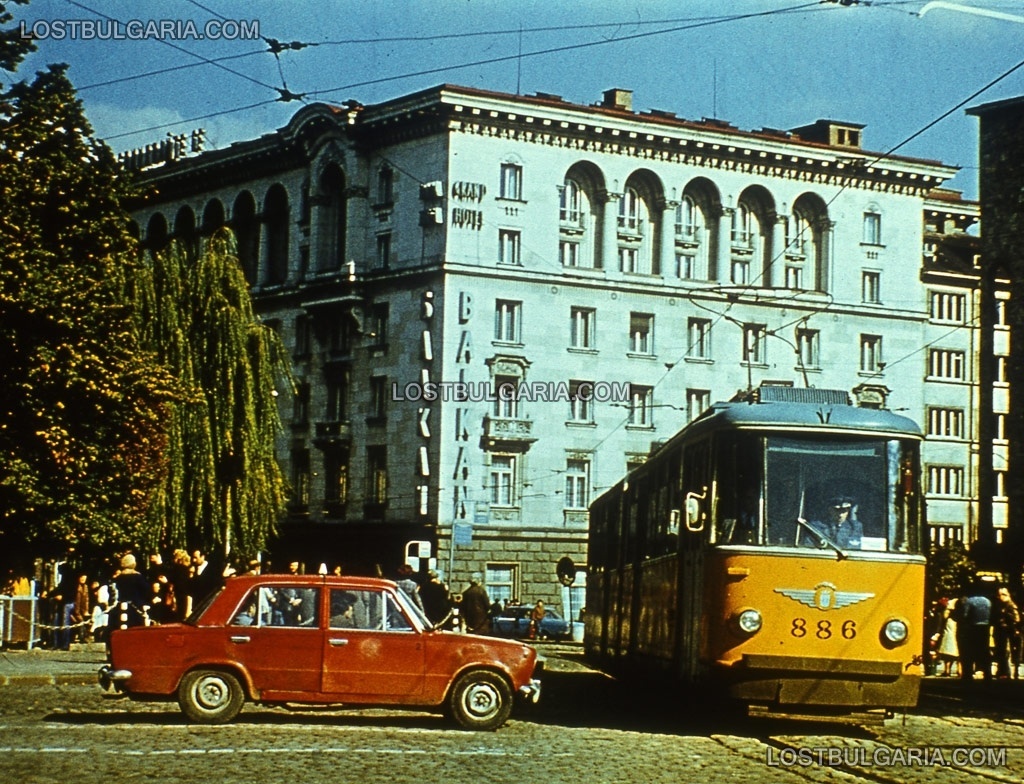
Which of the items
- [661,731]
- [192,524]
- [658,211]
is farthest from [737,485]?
[658,211]

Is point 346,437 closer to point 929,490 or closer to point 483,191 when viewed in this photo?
point 483,191

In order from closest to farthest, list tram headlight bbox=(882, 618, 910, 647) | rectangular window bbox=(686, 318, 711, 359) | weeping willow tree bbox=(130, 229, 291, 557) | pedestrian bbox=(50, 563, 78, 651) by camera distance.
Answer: tram headlight bbox=(882, 618, 910, 647), pedestrian bbox=(50, 563, 78, 651), weeping willow tree bbox=(130, 229, 291, 557), rectangular window bbox=(686, 318, 711, 359)

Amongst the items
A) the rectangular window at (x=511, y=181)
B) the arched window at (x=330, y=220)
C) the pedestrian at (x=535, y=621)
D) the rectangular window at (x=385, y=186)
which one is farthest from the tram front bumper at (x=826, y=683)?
the arched window at (x=330, y=220)

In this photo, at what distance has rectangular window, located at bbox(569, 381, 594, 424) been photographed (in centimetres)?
7512

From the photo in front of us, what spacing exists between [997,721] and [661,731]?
494 centimetres

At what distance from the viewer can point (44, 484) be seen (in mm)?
31172

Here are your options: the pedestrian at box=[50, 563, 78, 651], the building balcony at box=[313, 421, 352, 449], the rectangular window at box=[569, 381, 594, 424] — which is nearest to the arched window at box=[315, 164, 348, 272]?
the building balcony at box=[313, 421, 352, 449]

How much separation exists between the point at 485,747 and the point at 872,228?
223ft

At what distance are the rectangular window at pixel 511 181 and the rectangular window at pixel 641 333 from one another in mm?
7074

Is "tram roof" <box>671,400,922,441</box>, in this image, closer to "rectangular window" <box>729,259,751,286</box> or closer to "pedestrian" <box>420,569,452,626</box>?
"pedestrian" <box>420,569,452,626</box>

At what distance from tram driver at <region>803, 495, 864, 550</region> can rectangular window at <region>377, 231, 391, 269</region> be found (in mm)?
57301

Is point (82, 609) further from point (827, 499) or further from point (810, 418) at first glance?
point (827, 499)

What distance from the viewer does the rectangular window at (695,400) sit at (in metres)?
78.0

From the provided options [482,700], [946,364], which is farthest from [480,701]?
[946,364]
